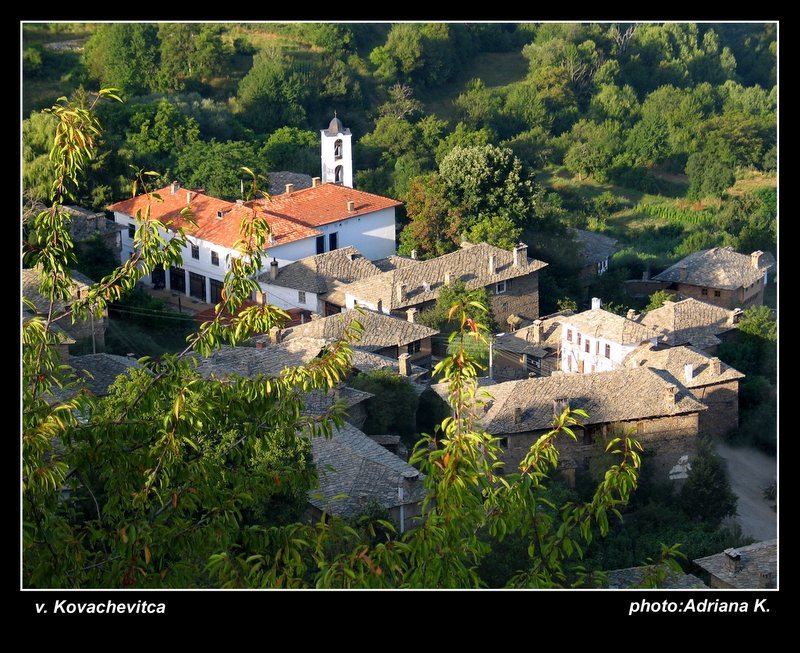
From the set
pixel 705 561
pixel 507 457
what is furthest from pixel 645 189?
pixel 705 561

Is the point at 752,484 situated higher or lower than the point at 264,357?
lower

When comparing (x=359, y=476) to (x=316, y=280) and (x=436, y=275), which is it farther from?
(x=436, y=275)

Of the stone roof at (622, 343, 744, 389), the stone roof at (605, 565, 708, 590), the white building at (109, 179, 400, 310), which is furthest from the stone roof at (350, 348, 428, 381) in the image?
the stone roof at (605, 565, 708, 590)

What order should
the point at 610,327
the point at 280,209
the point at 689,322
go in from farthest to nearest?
the point at 280,209 < the point at 689,322 < the point at 610,327

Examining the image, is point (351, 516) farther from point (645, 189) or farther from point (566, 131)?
point (566, 131)

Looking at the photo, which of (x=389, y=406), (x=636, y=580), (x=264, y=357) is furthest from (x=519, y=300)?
(x=636, y=580)

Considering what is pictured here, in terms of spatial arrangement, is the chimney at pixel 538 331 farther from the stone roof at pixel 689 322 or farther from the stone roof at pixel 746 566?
the stone roof at pixel 746 566
